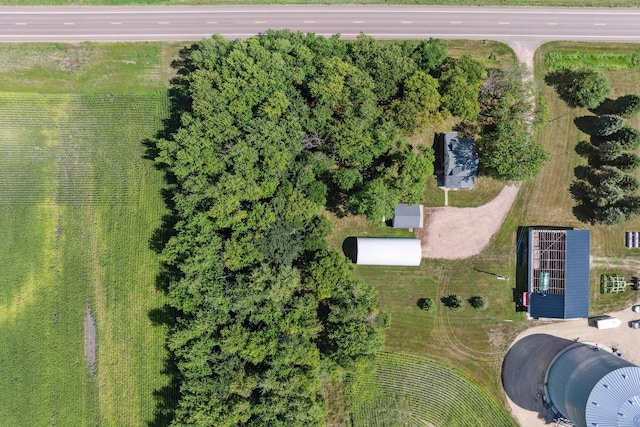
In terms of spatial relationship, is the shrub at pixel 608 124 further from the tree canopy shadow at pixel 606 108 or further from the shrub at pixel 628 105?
the tree canopy shadow at pixel 606 108

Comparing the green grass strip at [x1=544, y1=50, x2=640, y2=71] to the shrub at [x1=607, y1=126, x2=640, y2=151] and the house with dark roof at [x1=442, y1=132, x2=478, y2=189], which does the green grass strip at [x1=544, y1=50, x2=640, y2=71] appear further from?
the house with dark roof at [x1=442, y1=132, x2=478, y2=189]

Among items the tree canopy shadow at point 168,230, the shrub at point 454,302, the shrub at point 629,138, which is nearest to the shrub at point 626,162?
the shrub at point 629,138

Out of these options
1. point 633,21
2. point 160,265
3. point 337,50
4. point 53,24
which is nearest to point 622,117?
point 633,21

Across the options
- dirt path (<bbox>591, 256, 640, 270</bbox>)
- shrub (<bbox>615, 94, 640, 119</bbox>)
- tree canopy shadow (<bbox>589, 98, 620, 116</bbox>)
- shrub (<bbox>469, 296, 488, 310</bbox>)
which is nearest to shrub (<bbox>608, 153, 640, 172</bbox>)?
shrub (<bbox>615, 94, 640, 119</bbox>)

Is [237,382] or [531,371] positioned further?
[531,371]

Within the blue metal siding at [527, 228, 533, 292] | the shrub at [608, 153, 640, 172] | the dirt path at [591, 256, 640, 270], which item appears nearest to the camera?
the shrub at [608, 153, 640, 172]

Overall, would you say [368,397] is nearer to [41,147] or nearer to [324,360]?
[324,360]
